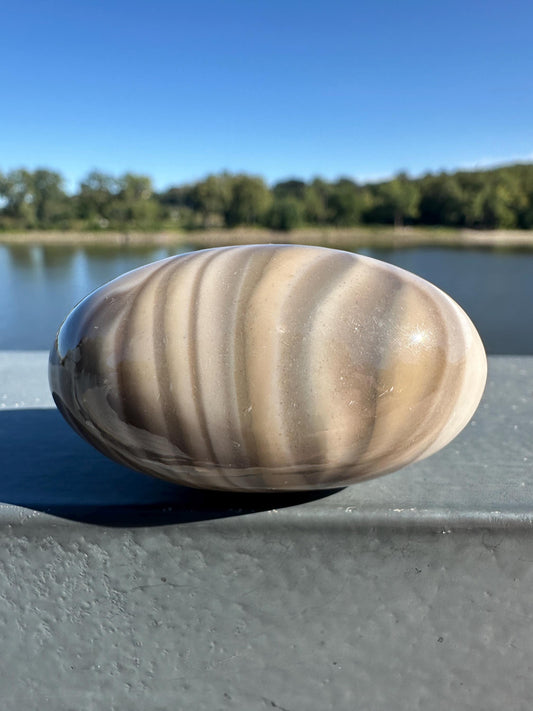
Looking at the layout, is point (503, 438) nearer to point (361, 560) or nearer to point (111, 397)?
point (361, 560)

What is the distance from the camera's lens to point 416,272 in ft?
78.4

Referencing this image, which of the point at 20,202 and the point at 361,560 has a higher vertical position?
the point at 20,202

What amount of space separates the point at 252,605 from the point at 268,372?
500 millimetres

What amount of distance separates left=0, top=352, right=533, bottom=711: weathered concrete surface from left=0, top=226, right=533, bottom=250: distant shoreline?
40143mm

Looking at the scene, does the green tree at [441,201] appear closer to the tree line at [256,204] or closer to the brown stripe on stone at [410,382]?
the tree line at [256,204]

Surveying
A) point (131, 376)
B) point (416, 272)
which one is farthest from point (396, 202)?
point (131, 376)

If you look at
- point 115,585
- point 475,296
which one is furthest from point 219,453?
point 475,296

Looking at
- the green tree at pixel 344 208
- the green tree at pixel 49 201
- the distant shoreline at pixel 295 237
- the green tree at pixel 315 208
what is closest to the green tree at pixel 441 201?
the distant shoreline at pixel 295 237

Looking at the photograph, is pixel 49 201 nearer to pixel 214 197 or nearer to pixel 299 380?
pixel 214 197

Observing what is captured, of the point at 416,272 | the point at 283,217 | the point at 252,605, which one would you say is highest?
the point at 283,217

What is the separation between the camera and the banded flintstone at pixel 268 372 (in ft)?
3.55

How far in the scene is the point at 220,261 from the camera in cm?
122

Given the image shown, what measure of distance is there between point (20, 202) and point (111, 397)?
179 feet

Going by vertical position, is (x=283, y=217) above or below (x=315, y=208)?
below
